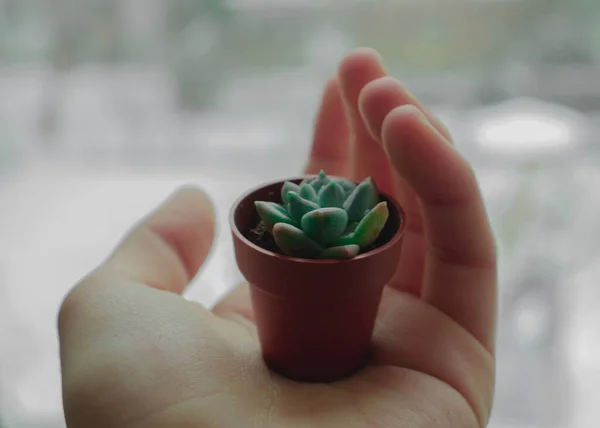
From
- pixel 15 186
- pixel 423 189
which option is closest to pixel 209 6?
pixel 15 186

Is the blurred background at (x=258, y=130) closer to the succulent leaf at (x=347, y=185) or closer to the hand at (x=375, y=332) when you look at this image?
the hand at (x=375, y=332)

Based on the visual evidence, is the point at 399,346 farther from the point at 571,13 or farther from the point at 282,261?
the point at 571,13

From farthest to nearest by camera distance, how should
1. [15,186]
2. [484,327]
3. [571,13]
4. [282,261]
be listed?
1. [15,186]
2. [571,13]
3. [484,327]
4. [282,261]

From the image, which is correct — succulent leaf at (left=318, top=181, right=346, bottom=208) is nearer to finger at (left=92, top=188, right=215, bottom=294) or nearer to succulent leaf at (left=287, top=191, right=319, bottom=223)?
succulent leaf at (left=287, top=191, right=319, bottom=223)

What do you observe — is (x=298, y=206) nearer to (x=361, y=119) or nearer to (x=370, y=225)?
(x=370, y=225)

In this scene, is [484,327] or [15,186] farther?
[15,186]

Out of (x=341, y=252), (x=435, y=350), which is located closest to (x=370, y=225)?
(x=341, y=252)
